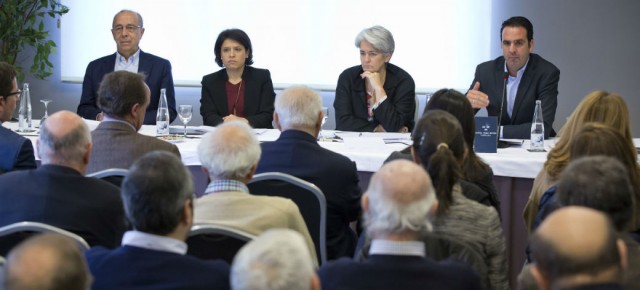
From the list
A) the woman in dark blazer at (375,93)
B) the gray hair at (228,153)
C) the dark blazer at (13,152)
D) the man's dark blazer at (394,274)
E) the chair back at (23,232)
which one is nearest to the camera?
the man's dark blazer at (394,274)

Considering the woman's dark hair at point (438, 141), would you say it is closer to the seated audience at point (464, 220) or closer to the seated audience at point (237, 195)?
the seated audience at point (464, 220)

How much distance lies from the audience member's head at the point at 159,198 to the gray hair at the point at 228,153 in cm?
53

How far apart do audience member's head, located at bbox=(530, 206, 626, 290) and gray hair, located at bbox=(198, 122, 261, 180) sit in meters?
1.26

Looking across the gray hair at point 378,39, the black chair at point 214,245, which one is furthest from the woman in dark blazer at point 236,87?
the black chair at point 214,245

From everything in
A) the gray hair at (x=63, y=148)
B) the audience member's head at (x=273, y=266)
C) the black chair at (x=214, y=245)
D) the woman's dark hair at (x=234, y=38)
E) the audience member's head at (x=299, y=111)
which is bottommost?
the black chair at (x=214, y=245)

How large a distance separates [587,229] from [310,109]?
197 cm

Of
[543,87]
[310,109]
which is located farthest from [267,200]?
[543,87]

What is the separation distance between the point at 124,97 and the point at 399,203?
6.19 ft

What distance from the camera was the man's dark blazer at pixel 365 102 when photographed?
5414 millimetres

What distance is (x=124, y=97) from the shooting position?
3.70m

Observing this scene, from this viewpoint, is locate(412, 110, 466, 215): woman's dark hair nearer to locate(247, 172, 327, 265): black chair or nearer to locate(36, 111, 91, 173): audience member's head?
locate(247, 172, 327, 265): black chair

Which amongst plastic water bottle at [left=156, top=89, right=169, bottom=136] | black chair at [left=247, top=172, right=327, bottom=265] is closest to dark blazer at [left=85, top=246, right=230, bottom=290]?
black chair at [left=247, top=172, right=327, bottom=265]

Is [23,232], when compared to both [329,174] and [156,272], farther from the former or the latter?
[329,174]

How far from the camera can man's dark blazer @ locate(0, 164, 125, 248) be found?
2643 mm
